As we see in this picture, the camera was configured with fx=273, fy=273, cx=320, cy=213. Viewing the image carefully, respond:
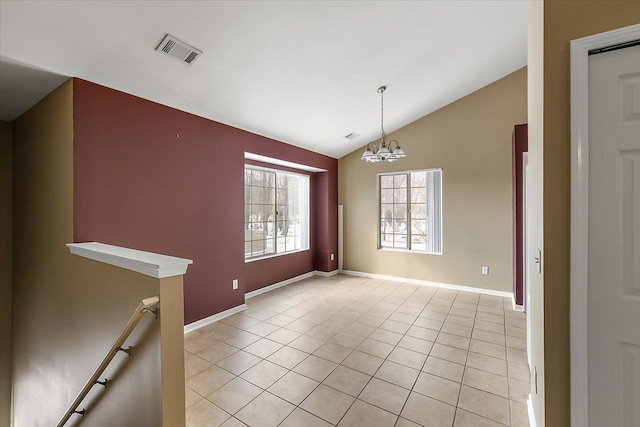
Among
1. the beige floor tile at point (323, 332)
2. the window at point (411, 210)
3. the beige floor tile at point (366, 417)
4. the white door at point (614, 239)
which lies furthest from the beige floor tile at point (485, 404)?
the window at point (411, 210)

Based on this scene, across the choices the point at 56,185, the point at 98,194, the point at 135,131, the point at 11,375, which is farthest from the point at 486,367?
the point at 11,375

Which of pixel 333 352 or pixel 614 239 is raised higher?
pixel 614 239

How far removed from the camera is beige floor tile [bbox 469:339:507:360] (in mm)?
2719

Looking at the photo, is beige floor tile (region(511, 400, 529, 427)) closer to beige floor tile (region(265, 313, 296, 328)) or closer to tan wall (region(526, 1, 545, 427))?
tan wall (region(526, 1, 545, 427))

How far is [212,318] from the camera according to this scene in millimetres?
3586

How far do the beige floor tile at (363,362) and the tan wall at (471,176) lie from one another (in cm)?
286

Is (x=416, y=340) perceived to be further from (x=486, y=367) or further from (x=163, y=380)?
(x=163, y=380)

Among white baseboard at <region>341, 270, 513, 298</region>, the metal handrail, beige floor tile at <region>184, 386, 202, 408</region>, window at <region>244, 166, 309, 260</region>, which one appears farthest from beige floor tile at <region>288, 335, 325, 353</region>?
white baseboard at <region>341, 270, 513, 298</region>

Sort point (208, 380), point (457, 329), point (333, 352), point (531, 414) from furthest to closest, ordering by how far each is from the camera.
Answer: point (457, 329), point (333, 352), point (208, 380), point (531, 414)

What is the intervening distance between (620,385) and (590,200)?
2.48 feet

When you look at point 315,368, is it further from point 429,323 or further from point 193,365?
point 429,323

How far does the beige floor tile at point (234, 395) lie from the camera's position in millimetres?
2051

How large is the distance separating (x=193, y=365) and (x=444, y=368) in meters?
2.34

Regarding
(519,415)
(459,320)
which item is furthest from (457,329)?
(519,415)
